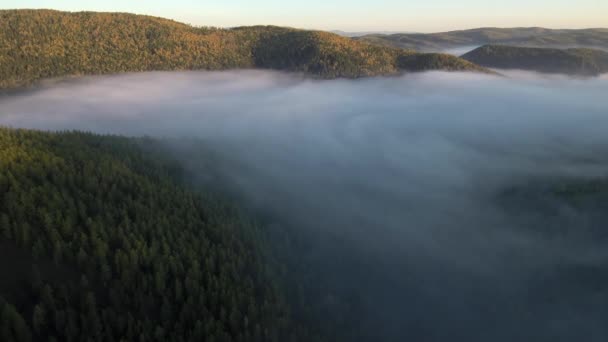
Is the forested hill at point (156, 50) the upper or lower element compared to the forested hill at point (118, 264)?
upper

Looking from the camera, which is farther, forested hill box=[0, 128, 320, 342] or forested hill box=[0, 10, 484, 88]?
forested hill box=[0, 10, 484, 88]

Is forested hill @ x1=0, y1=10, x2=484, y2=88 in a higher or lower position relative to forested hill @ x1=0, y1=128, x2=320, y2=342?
higher

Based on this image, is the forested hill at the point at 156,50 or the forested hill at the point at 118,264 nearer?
the forested hill at the point at 118,264

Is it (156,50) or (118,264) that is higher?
(156,50)

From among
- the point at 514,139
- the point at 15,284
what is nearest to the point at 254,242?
the point at 15,284

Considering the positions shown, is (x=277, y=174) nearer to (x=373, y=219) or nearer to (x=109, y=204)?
(x=373, y=219)
